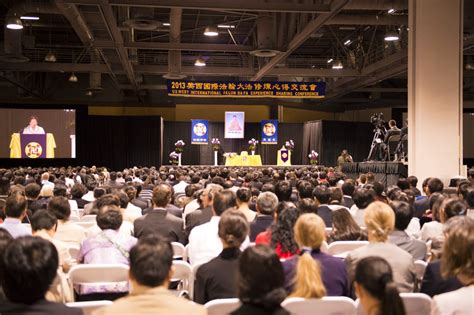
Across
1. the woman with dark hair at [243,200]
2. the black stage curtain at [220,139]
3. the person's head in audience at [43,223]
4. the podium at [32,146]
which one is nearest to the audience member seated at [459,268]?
the person's head in audience at [43,223]

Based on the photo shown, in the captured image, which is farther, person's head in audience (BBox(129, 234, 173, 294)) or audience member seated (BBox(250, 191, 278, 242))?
audience member seated (BBox(250, 191, 278, 242))

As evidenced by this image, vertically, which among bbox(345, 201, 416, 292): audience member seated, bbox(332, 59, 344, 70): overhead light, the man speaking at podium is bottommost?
bbox(345, 201, 416, 292): audience member seated

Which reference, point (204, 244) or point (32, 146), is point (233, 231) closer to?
point (204, 244)

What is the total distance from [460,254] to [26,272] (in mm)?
2036

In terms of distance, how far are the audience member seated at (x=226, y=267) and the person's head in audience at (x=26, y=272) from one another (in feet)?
4.30

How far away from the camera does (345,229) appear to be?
16.5 feet

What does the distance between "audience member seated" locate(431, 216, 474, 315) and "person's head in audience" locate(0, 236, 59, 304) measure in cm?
179

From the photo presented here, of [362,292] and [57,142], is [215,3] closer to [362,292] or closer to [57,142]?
[362,292]

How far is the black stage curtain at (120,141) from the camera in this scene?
2978 centimetres

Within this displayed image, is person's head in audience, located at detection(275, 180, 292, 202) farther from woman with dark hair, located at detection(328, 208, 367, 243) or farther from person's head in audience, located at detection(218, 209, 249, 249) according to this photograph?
person's head in audience, located at detection(218, 209, 249, 249)

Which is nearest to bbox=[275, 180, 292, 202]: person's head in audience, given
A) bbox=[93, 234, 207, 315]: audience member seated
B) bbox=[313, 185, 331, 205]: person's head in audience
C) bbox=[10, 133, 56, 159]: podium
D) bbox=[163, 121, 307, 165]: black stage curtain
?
bbox=[313, 185, 331, 205]: person's head in audience

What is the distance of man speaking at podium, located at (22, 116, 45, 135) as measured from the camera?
2719 centimetres

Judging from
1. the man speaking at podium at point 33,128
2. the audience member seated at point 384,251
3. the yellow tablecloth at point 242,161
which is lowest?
the audience member seated at point 384,251

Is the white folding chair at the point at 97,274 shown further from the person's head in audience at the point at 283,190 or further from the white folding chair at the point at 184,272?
the person's head in audience at the point at 283,190
